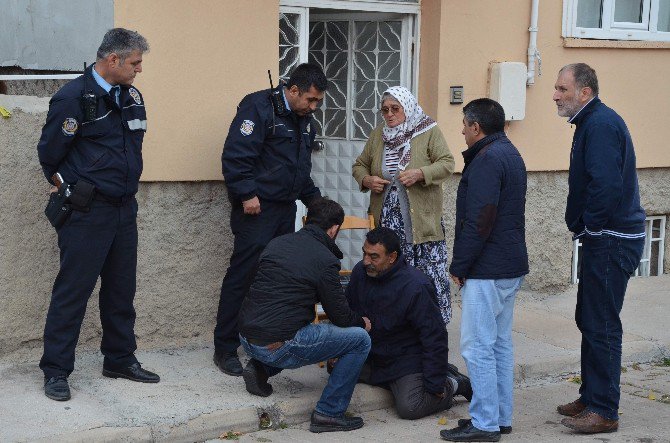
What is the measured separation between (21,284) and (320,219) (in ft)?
6.44

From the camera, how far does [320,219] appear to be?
564 centimetres

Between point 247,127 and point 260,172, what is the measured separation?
31 centimetres

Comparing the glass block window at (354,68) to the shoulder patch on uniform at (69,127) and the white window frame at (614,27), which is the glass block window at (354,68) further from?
the shoulder patch on uniform at (69,127)

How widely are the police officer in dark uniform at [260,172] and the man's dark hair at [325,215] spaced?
2.12 ft

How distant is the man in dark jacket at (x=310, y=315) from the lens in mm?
5508

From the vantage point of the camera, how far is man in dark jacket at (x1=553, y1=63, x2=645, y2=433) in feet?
18.0

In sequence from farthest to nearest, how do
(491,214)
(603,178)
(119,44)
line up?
(119,44) < (603,178) < (491,214)

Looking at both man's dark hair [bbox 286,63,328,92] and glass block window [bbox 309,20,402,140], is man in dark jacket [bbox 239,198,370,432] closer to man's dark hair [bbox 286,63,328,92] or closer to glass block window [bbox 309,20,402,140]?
man's dark hair [bbox 286,63,328,92]

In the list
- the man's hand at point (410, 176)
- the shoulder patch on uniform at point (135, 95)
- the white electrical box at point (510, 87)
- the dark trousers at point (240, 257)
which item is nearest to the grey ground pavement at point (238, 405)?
the dark trousers at point (240, 257)

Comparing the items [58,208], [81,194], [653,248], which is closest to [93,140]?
[81,194]

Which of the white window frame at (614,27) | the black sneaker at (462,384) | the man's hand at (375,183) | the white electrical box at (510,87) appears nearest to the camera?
the black sneaker at (462,384)

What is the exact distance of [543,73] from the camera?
8453 mm

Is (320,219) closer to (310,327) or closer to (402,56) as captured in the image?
(310,327)

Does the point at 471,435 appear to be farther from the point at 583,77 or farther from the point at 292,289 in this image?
the point at 583,77
